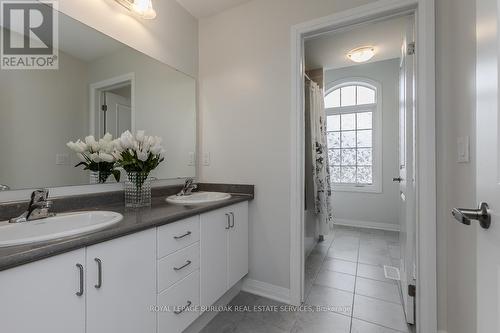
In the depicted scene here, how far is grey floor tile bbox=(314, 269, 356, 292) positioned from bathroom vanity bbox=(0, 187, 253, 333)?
0.95m

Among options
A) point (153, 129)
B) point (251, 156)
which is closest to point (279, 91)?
point (251, 156)

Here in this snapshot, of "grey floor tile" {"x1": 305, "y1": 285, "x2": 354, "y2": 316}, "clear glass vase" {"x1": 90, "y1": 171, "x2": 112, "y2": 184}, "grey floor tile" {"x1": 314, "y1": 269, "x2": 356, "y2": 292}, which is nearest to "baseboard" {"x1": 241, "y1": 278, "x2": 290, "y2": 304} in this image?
"grey floor tile" {"x1": 305, "y1": 285, "x2": 354, "y2": 316}

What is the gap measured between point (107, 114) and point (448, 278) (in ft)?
7.50

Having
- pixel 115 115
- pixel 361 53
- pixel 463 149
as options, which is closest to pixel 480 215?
pixel 463 149

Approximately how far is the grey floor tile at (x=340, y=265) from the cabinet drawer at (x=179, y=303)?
153 centimetres

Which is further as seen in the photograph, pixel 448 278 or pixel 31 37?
pixel 448 278

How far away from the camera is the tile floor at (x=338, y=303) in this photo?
150cm

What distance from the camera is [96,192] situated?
140 cm

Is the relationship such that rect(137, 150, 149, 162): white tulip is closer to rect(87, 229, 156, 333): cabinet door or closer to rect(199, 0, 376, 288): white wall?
rect(87, 229, 156, 333): cabinet door

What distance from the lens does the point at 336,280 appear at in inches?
82.3

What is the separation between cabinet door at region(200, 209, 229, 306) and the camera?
1.40 m

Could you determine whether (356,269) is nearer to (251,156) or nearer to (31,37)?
(251,156)

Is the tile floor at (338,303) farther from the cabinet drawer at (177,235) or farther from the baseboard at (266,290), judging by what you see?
the cabinet drawer at (177,235)

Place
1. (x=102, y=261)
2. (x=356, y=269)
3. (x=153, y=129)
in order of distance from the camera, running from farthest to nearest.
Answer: (x=356, y=269), (x=153, y=129), (x=102, y=261)
